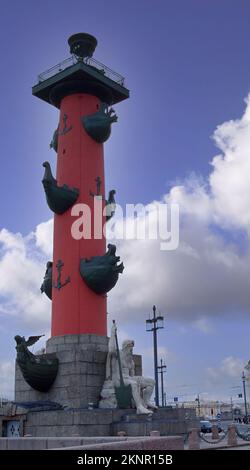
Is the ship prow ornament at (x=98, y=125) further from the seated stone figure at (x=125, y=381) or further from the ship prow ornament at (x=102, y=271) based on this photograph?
the seated stone figure at (x=125, y=381)

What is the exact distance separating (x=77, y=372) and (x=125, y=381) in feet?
5.70

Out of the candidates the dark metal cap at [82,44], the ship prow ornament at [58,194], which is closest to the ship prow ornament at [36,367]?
the ship prow ornament at [58,194]

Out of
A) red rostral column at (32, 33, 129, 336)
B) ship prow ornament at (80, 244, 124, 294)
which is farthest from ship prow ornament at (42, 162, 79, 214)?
ship prow ornament at (80, 244, 124, 294)

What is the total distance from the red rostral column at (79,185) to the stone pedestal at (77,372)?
41cm

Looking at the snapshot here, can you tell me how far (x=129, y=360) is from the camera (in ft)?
70.8

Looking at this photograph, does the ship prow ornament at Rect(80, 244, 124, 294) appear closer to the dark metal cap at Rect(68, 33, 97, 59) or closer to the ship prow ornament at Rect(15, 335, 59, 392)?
the ship prow ornament at Rect(15, 335, 59, 392)

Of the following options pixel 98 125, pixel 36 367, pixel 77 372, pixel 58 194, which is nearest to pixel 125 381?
pixel 77 372

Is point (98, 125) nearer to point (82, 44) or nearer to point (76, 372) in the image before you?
point (82, 44)

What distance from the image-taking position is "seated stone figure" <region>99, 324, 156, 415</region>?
20.5 meters

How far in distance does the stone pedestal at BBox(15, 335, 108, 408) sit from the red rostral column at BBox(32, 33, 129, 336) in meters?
0.41

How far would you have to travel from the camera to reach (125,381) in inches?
819
